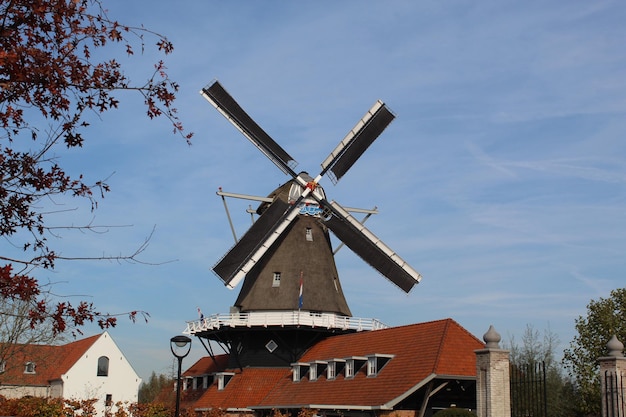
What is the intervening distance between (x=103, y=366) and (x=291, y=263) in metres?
22.5

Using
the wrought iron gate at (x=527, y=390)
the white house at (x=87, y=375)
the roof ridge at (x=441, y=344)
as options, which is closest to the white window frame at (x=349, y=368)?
the roof ridge at (x=441, y=344)

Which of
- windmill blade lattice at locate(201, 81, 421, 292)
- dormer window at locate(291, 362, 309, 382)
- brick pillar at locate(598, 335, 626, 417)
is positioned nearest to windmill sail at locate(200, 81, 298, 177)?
windmill blade lattice at locate(201, 81, 421, 292)

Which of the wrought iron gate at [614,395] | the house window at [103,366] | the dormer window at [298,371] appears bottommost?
the wrought iron gate at [614,395]

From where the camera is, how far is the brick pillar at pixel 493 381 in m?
22.2

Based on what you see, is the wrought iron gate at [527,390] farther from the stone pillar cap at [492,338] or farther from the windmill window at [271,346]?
the windmill window at [271,346]

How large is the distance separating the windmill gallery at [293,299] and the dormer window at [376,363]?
622 millimetres

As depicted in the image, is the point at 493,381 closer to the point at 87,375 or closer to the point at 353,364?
the point at 353,364

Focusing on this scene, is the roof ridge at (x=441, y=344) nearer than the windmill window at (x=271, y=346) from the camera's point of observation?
Yes

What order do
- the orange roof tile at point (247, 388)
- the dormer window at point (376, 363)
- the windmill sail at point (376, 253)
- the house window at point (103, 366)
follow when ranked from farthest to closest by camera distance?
the house window at point (103, 366)
the windmill sail at point (376, 253)
the orange roof tile at point (247, 388)
the dormer window at point (376, 363)

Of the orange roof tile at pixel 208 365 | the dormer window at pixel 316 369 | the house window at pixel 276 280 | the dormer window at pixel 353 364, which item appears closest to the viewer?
the dormer window at pixel 353 364

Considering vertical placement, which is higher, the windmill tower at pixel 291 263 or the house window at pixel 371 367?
the windmill tower at pixel 291 263

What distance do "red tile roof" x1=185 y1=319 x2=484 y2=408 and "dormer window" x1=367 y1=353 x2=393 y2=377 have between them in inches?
11.2

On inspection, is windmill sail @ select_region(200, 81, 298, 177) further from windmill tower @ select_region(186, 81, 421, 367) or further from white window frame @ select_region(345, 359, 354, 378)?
white window frame @ select_region(345, 359, 354, 378)

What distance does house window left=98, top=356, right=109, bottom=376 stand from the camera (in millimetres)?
53094
